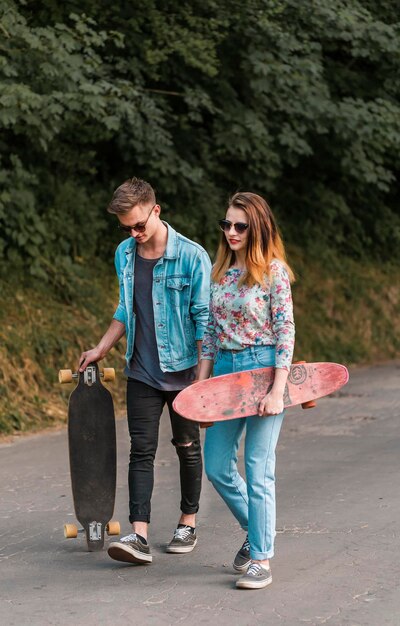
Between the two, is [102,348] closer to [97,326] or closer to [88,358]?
[88,358]

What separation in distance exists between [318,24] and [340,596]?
9.47m

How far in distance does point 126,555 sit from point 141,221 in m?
1.62

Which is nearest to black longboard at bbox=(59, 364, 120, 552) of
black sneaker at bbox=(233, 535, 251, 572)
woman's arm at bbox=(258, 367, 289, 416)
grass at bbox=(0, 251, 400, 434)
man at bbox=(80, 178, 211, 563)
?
man at bbox=(80, 178, 211, 563)

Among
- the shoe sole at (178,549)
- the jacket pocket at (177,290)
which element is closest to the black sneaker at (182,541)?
the shoe sole at (178,549)

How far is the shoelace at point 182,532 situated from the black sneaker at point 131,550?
0.34m

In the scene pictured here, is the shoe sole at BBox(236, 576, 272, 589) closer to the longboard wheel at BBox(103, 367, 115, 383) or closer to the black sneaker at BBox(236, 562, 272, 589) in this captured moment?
the black sneaker at BBox(236, 562, 272, 589)

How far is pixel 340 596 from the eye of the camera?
5273 mm

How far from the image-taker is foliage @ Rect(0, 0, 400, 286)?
37.4 ft

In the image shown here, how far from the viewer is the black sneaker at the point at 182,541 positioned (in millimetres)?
6179

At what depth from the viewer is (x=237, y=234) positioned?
18.1ft

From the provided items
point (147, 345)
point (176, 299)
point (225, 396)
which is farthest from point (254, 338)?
point (147, 345)

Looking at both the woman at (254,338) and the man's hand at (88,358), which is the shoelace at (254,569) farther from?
the man's hand at (88,358)

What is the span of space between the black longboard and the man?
12 cm

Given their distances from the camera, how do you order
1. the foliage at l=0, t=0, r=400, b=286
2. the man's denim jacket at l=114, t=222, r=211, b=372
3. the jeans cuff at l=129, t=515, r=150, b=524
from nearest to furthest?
the jeans cuff at l=129, t=515, r=150, b=524, the man's denim jacket at l=114, t=222, r=211, b=372, the foliage at l=0, t=0, r=400, b=286
